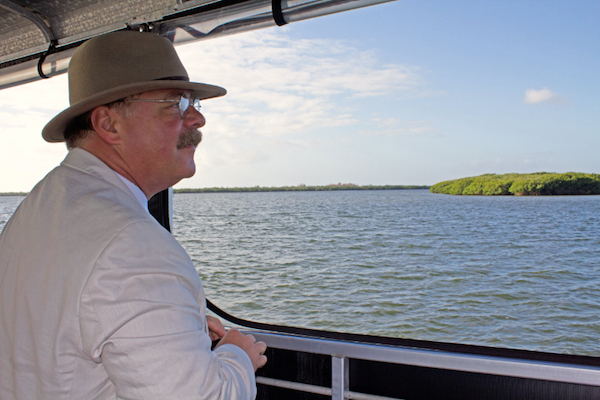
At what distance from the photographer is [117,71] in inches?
32.4

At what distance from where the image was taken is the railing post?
4.87 ft

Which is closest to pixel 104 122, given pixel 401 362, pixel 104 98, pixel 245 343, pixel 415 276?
pixel 104 98

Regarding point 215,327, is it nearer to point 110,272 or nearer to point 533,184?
point 110,272

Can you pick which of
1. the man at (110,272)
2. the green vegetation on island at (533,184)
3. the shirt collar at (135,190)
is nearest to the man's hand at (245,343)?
the man at (110,272)

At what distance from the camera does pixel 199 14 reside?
5.59 ft

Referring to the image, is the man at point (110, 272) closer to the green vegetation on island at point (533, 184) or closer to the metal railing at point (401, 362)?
the metal railing at point (401, 362)

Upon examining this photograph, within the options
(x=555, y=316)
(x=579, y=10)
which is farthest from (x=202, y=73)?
(x=579, y=10)

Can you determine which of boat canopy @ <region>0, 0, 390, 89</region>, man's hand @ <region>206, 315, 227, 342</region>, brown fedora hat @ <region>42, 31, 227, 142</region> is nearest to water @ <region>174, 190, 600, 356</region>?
boat canopy @ <region>0, 0, 390, 89</region>

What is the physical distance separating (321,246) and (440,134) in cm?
3836

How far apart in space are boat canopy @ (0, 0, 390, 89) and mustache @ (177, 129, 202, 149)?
0.82 m

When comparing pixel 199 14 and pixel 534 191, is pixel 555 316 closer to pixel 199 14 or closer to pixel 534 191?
pixel 199 14

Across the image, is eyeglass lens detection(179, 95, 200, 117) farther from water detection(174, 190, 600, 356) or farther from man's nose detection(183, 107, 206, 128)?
water detection(174, 190, 600, 356)

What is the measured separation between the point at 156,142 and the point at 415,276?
21384 mm

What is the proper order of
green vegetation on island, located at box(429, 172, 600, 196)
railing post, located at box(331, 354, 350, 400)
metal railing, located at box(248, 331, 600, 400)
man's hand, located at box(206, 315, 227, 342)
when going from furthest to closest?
green vegetation on island, located at box(429, 172, 600, 196)
railing post, located at box(331, 354, 350, 400)
metal railing, located at box(248, 331, 600, 400)
man's hand, located at box(206, 315, 227, 342)
